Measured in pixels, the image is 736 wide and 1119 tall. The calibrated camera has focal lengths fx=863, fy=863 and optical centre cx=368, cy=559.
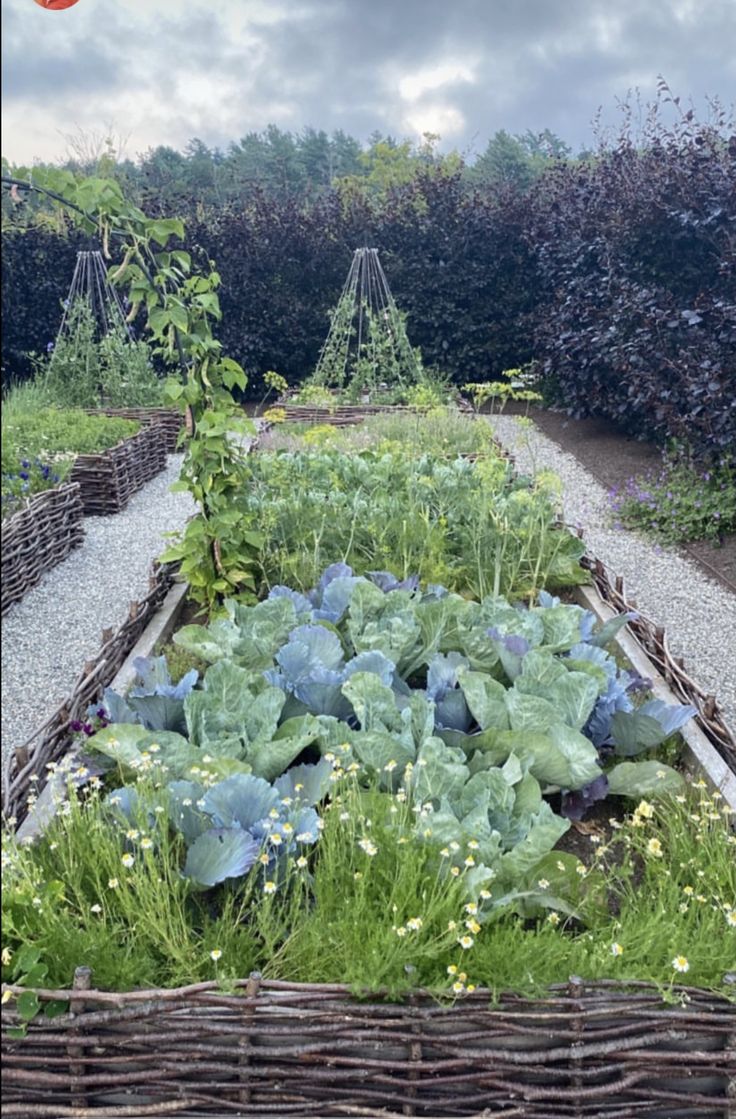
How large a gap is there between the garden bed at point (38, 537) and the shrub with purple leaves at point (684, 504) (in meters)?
3.37

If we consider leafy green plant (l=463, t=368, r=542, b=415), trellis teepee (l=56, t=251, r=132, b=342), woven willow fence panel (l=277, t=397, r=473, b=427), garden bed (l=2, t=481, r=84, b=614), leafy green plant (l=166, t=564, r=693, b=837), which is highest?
trellis teepee (l=56, t=251, r=132, b=342)

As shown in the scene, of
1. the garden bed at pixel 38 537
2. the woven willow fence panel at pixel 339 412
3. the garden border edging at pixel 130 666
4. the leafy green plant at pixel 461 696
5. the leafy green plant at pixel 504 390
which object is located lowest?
the garden bed at pixel 38 537

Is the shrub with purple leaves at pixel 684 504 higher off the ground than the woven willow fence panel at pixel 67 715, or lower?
higher

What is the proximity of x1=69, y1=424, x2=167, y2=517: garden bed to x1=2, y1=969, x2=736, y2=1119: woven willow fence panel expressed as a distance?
15.0 ft

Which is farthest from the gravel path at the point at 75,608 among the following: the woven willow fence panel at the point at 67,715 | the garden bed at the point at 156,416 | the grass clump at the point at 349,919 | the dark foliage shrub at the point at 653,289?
the dark foliage shrub at the point at 653,289

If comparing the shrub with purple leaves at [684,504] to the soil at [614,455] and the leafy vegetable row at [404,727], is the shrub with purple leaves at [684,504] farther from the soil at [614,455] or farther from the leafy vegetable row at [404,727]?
the leafy vegetable row at [404,727]

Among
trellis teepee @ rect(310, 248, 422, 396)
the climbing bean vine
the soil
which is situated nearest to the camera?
the climbing bean vine

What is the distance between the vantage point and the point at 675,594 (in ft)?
14.2

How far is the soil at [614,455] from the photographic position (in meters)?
4.79

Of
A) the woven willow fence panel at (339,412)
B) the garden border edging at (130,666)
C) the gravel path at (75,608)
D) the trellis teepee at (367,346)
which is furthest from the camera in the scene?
the trellis teepee at (367,346)

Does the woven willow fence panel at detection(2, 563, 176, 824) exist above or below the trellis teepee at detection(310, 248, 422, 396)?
below

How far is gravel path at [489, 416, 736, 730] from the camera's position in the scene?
3.49 meters

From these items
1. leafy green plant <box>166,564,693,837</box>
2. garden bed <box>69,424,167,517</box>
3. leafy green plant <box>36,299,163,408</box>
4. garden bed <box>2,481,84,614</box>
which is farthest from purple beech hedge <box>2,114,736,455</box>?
leafy green plant <box>166,564,693,837</box>

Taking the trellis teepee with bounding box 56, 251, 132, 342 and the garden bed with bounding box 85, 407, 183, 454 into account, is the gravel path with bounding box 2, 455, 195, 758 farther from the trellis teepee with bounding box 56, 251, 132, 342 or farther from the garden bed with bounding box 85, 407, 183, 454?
the trellis teepee with bounding box 56, 251, 132, 342
